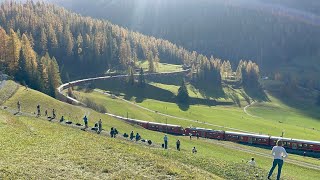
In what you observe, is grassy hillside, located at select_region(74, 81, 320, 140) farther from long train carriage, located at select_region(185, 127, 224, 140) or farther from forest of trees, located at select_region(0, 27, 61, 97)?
long train carriage, located at select_region(185, 127, 224, 140)

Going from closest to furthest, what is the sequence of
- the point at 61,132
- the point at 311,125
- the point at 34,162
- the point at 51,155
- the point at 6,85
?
the point at 34,162, the point at 51,155, the point at 61,132, the point at 6,85, the point at 311,125

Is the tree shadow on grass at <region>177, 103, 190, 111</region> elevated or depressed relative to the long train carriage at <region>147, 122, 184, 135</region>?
elevated

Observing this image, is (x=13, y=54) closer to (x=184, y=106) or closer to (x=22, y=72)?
(x=22, y=72)

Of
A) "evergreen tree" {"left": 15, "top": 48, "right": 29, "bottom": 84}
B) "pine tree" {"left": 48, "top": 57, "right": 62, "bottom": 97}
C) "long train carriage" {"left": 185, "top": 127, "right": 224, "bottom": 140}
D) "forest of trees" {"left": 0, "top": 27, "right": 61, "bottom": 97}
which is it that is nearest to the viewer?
"long train carriage" {"left": 185, "top": 127, "right": 224, "bottom": 140}

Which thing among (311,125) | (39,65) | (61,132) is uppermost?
(39,65)

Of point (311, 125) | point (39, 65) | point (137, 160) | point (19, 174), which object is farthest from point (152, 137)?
point (311, 125)

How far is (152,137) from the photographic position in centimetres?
7150

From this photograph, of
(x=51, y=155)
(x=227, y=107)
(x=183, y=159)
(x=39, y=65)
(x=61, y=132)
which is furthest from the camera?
(x=227, y=107)

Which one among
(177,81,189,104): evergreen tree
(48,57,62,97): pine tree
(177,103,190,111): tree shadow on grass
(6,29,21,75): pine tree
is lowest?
(177,103,190,111): tree shadow on grass

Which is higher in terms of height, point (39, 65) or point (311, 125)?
point (39, 65)

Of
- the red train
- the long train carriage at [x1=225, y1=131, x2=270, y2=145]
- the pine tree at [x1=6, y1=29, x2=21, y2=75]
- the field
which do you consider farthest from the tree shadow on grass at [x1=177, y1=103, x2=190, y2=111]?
the field

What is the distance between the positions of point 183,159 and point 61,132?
14.4 m

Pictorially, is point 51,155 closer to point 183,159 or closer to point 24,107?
point 183,159

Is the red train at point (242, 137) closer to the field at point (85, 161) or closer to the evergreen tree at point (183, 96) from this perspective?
the field at point (85, 161)
